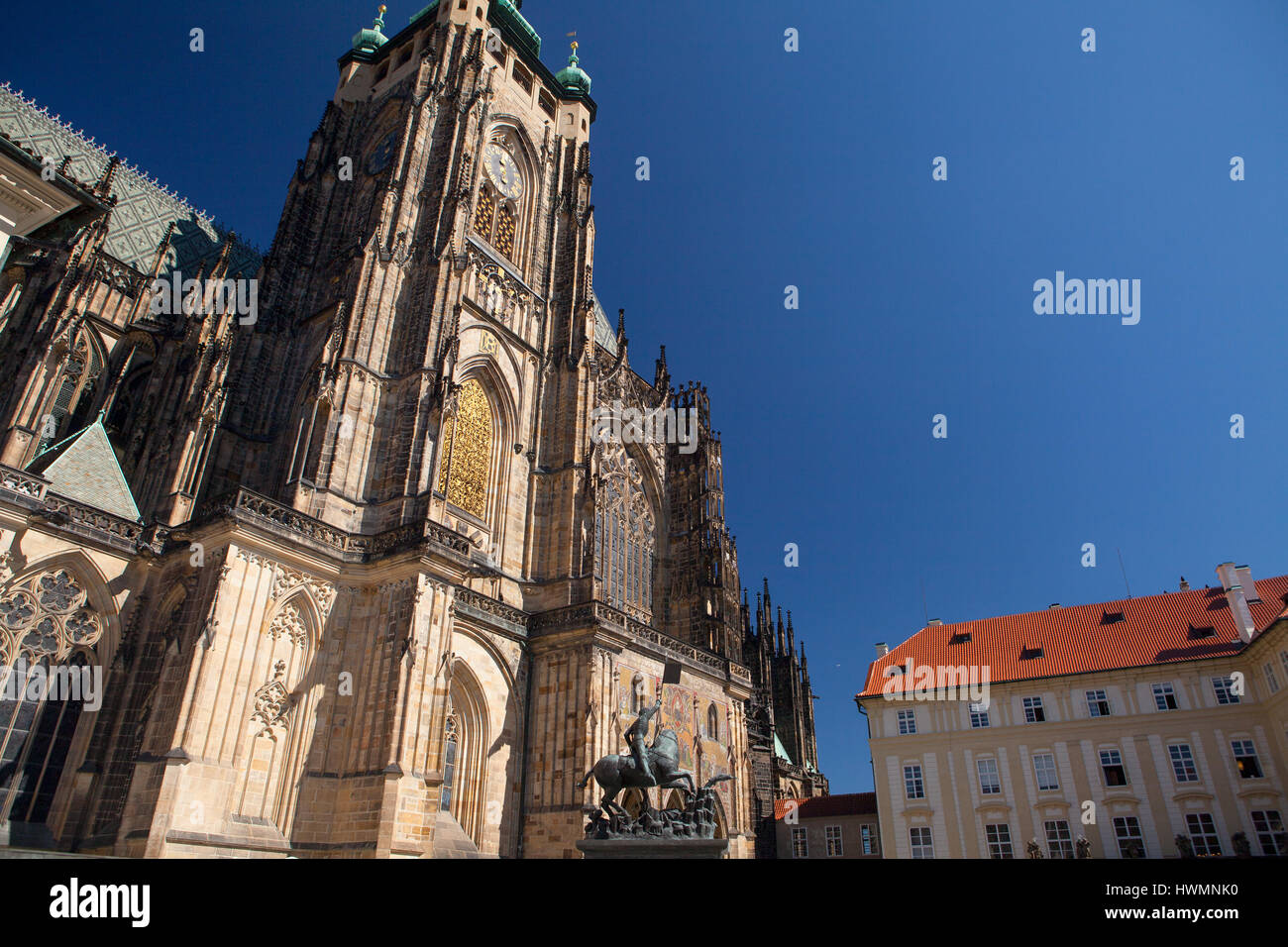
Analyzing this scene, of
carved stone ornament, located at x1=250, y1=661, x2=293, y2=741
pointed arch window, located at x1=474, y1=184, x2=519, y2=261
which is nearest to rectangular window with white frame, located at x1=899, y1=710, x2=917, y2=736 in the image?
pointed arch window, located at x1=474, y1=184, x2=519, y2=261

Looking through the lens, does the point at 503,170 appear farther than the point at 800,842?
No

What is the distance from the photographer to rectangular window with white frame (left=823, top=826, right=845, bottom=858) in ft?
128

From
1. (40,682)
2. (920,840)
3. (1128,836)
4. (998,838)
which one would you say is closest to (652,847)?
(40,682)

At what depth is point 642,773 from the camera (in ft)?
48.0

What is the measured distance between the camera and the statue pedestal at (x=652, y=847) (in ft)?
43.6

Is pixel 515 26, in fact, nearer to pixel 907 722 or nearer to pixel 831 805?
pixel 907 722

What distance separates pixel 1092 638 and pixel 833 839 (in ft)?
53.0

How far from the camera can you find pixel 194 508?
19.8 m

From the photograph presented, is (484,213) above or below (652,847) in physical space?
above

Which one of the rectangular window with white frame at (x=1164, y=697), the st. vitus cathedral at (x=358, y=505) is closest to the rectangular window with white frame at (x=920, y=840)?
the st. vitus cathedral at (x=358, y=505)
